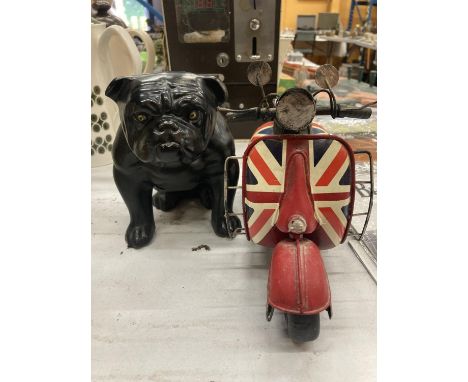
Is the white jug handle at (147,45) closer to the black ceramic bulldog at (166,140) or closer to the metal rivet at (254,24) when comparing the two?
the metal rivet at (254,24)

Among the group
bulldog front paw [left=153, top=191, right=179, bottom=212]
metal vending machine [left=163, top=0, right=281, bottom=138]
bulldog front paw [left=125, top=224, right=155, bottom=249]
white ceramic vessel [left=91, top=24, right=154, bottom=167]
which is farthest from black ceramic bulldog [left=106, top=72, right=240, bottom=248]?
metal vending machine [left=163, top=0, right=281, bottom=138]

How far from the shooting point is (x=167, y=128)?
560mm

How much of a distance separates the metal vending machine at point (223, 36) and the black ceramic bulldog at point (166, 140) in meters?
0.49

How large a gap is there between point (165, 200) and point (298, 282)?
1.56 feet

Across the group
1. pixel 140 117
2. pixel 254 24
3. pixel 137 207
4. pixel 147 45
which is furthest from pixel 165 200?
pixel 254 24

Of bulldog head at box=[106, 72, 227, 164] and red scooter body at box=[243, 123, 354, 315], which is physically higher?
bulldog head at box=[106, 72, 227, 164]

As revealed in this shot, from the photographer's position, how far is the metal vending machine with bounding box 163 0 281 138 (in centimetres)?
108

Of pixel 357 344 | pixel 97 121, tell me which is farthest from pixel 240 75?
pixel 357 344

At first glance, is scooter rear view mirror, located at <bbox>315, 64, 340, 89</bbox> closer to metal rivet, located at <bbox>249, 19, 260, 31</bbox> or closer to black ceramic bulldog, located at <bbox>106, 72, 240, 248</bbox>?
black ceramic bulldog, located at <bbox>106, 72, 240, 248</bbox>

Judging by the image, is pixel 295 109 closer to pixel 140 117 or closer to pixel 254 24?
pixel 140 117

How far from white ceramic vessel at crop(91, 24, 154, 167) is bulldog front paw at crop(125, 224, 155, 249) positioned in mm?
407

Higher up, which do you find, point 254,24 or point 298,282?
point 254,24

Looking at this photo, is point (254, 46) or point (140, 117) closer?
point (140, 117)

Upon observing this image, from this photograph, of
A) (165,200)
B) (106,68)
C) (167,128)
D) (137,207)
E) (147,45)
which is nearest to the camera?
(167,128)
